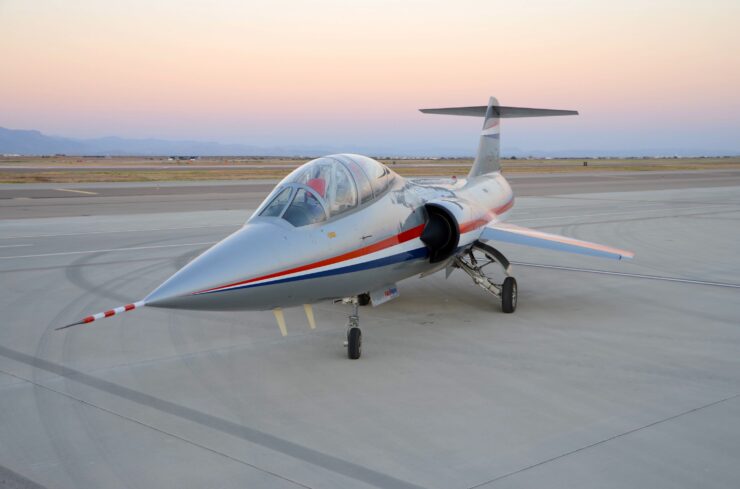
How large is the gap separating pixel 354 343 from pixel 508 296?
148 inches

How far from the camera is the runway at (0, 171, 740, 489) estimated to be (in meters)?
5.72

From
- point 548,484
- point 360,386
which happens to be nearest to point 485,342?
point 360,386

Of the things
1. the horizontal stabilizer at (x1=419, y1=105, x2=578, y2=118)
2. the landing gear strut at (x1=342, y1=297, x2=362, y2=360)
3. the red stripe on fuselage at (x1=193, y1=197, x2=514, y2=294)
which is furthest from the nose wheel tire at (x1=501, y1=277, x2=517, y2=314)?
the horizontal stabilizer at (x1=419, y1=105, x2=578, y2=118)

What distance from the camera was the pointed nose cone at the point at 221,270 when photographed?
6.86 m

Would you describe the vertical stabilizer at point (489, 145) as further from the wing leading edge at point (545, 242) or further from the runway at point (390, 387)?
the wing leading edge at point (545, 242)

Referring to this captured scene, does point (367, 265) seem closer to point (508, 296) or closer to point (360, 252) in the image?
point (360, 252)

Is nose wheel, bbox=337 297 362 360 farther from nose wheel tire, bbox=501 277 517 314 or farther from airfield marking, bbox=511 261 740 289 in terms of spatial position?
airfield marking, bbox=511 261 740 289

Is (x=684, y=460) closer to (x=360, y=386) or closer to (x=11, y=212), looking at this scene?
(x=360, y=386)

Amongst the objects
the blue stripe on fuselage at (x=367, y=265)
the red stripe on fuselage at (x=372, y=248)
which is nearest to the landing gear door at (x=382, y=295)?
the blue stripe on fuselage at (x=367, y=265)

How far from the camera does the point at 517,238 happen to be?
39.6ft

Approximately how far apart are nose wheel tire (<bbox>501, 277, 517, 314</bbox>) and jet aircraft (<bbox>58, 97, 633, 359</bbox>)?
17 mm

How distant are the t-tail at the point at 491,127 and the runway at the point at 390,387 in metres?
2.78

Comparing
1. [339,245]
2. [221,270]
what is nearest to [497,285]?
[339,245]

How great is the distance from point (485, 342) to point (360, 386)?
262cm
